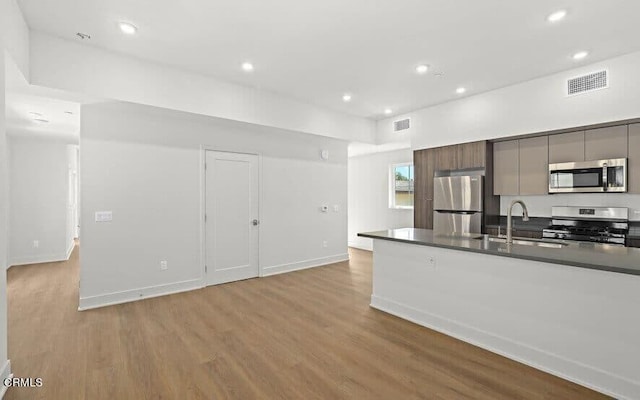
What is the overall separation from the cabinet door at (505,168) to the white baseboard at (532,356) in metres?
2.97

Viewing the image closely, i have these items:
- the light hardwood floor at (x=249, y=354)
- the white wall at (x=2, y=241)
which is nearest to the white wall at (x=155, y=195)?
the light hardwood floor at (x=249, y=354)

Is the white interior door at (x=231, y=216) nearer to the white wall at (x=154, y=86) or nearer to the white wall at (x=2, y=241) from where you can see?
the white wall at (x=154, y=86)

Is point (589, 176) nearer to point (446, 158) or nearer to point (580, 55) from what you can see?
point (580, 55)

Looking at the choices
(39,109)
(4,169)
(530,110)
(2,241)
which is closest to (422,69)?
(530,110)

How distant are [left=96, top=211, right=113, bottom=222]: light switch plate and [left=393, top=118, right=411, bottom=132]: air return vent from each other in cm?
524

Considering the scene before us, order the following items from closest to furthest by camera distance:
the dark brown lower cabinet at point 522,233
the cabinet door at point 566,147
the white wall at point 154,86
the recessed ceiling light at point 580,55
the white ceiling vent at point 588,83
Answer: the white wall at point 154,86
the recessed ceiling light at point 580,55
the white ceiling vent at point 588,83
the cabinet door at point 566,147
the dark brown lower cabinet at point 522,233

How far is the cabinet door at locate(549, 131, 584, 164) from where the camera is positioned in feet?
14.0

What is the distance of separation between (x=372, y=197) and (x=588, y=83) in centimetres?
471

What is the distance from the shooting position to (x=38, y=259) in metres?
6.44

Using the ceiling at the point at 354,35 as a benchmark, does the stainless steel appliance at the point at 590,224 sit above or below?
below

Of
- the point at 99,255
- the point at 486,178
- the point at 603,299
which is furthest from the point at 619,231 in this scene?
the point at 99,255

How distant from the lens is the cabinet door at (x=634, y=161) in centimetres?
379

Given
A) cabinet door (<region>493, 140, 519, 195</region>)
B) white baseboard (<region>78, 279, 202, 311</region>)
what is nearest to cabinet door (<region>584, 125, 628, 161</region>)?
cabinet door (<region>493, 140, 519, 195</region>)

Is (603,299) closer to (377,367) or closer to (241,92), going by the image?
(377,367)
